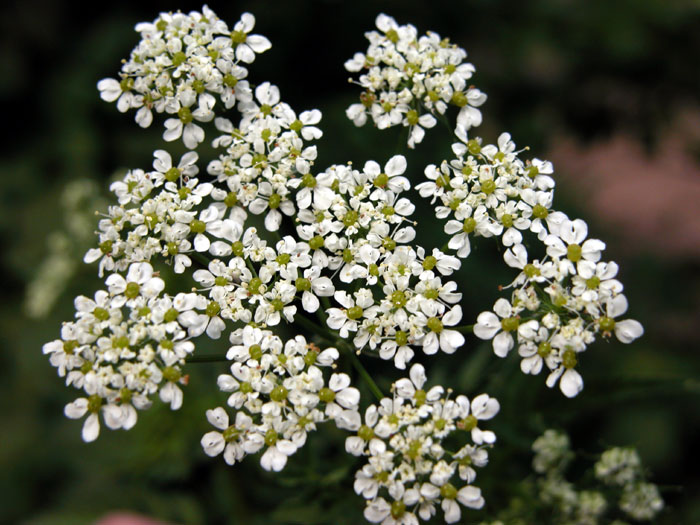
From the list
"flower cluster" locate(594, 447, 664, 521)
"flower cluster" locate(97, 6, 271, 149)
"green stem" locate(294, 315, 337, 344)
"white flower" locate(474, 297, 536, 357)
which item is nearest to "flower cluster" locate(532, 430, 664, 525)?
"flower cluster" locate(594, 447, 664, 521)

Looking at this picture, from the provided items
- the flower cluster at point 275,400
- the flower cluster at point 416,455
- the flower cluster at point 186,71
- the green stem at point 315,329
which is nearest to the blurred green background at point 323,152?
the green stem at point 315,329

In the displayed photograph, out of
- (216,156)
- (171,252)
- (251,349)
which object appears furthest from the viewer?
(216,156)

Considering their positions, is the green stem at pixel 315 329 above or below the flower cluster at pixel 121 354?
above

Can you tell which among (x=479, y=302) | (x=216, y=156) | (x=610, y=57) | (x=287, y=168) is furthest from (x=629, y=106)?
(x=287, y=168)

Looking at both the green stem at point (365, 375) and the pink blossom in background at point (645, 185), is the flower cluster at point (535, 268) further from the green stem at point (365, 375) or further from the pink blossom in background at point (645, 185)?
the pink blossom in background at point (645, 185)

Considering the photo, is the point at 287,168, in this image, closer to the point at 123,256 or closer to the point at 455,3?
the point at 123,256

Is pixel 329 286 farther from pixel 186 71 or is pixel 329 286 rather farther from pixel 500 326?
pixel 186 71
